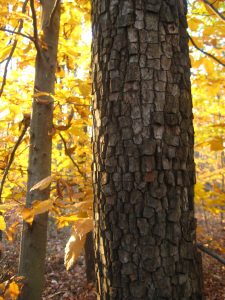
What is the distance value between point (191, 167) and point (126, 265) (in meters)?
0.45

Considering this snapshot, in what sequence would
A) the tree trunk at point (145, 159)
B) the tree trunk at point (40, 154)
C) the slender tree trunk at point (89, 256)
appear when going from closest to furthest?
the tree trunk at point (145, 159) < the tree trunk at point (40, 154) < the slender tree trunk at point (89, 256)

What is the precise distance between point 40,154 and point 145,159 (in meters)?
1.61

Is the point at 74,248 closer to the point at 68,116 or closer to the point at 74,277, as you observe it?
the point at 68,116

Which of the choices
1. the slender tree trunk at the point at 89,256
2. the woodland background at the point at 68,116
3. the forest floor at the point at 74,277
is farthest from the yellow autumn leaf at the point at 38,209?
the slender tree trunk at the point at 89,256

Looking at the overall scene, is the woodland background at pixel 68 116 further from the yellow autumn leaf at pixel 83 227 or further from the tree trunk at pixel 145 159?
the tree trunk at pixel 145 159

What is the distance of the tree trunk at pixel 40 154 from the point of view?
242 cm

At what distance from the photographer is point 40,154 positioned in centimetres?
255

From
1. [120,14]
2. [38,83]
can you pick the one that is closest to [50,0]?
[38,83]

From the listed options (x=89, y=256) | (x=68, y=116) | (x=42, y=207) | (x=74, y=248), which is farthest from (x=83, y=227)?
(x=89, y=256)

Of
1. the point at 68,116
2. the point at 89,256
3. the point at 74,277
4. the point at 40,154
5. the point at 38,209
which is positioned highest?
the point at 68,116

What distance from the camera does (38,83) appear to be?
8.54ft

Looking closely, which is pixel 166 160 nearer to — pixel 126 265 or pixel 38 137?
pixel 126 265

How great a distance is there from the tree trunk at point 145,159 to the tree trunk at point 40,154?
1301 mm

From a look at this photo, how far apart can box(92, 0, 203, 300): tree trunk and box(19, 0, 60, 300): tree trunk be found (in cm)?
130
